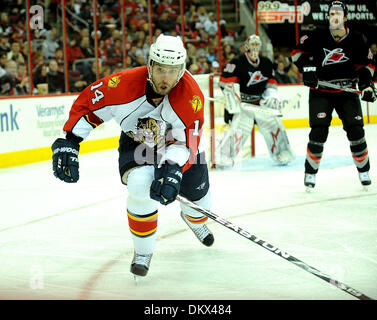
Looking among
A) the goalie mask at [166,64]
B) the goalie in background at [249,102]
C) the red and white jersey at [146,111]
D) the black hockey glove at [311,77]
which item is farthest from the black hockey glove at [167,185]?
the goalie in background at [249,102]

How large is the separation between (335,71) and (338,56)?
99 millimetres

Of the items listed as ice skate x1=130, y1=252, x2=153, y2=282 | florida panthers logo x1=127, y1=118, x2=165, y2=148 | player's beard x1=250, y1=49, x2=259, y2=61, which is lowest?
ice skate x1=130, y1=252, x2=153, y2=282

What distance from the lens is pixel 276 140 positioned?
19.6 feet

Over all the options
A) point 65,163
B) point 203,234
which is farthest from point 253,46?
point 65,163

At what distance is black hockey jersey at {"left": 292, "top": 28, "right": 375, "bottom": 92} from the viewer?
4285 millimetres

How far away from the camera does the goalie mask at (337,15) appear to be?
4.20m

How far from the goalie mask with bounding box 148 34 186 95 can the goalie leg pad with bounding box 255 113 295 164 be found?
139 inches

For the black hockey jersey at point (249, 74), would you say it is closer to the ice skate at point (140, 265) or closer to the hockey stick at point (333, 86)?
the hockey stick at point (333, 86)

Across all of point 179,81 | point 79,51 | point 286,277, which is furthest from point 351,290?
point 79,51

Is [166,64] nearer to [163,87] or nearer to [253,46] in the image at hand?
[163,87]

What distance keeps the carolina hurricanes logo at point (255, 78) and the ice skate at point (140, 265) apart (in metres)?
3.48

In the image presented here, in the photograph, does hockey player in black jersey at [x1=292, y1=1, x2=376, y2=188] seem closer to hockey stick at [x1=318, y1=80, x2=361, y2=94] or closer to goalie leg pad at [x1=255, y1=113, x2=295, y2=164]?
hockey stick at [x1=318, y1=80, x2=361, y2=94]

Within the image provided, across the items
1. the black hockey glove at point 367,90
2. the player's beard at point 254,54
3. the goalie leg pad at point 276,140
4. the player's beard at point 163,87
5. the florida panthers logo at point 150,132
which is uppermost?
the player's beard at point 163,87

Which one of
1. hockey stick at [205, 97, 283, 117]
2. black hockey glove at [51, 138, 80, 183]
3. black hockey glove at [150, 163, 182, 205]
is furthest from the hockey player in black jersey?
black hockey glove at [51, 138, 80, 183]
